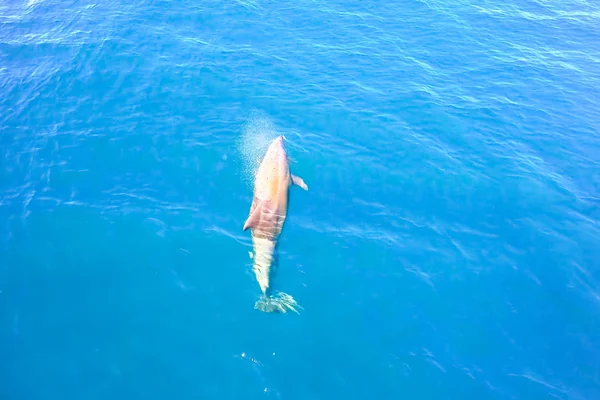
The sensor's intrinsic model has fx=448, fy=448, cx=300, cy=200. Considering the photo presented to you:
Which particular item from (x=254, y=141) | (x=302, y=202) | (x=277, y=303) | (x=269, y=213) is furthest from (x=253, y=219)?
(x=254, y=141)

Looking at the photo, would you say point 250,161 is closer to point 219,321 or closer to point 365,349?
point 219,321

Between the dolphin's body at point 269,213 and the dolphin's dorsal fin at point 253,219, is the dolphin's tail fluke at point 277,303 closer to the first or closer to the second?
the dolphin's body at point 269,213

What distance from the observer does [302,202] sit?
30.5 metres

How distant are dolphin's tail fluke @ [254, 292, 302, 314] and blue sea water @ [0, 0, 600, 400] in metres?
0.46

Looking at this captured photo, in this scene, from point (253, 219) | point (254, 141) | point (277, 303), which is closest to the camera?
point (277, 303)

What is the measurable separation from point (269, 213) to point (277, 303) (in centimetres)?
612

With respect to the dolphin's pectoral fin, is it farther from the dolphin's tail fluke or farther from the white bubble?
the dolphin's tail fluke

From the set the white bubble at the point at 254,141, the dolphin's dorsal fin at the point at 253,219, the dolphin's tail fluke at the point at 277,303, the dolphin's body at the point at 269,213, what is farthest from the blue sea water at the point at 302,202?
Answer: the dolphin's dorsal fin at the point at 253,219

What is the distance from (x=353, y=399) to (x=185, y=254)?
12.8 meters

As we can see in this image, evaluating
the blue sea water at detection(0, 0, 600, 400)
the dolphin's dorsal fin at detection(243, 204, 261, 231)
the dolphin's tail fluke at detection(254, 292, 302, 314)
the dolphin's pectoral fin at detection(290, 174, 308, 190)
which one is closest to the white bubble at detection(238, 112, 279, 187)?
the blue sea water at detection(0, 0, 600, 400)

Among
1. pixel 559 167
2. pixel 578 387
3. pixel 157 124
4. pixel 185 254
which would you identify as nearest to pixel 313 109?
pixel 157 124

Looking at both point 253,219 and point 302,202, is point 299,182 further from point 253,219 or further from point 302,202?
point 253,219

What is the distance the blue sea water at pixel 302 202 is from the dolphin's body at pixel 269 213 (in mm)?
712

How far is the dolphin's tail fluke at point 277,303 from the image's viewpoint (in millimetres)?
24812
